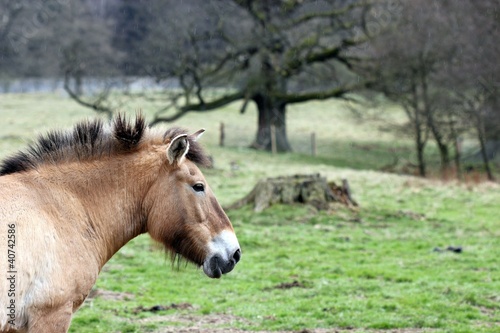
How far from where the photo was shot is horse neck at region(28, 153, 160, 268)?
5.29m

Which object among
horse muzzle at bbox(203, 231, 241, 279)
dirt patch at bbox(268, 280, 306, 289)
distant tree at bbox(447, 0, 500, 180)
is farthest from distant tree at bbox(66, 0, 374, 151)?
horse muzzle at bbox(203, 231, 241, 279)

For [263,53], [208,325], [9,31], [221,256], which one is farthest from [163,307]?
[9,31]

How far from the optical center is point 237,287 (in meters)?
11.4

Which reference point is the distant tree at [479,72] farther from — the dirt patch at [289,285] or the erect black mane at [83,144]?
the erect black mane at [83,144]

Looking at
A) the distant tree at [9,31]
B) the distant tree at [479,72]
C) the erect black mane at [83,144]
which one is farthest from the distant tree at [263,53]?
the erect black mane at [83,144]

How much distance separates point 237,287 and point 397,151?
3446 cm

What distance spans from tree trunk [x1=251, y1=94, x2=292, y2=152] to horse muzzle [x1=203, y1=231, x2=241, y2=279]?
1382 inches

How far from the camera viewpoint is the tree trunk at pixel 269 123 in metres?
40.8

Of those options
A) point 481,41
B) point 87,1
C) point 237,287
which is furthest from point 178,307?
point 87,1

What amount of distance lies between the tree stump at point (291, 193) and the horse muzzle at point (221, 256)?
12511 millimetres

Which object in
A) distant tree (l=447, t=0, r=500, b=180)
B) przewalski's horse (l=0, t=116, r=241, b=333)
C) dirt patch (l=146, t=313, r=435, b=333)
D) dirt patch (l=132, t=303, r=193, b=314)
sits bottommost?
dirt patch (l=146, t=313, r=435, b=333)

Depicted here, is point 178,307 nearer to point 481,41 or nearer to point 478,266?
point 478,266

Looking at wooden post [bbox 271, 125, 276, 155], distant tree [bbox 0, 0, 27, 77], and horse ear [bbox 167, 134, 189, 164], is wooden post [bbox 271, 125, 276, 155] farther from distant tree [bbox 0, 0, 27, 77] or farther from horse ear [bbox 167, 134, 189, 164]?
distant tree [bbox 0, 0, 27, 77]

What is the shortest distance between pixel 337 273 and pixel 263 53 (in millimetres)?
27077
